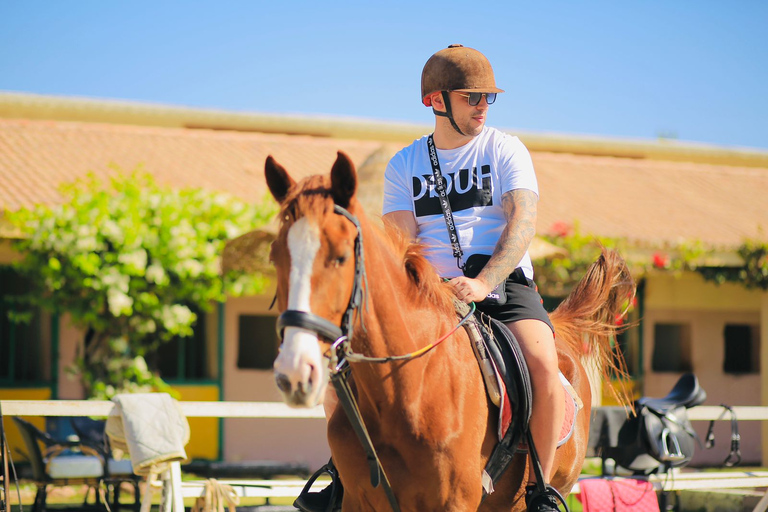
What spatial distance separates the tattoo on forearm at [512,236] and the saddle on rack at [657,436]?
3.51 metres

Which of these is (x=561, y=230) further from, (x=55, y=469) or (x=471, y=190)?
(x=471, y=190)

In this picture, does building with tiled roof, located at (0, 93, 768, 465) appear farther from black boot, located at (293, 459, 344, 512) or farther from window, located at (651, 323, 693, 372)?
black boot, located at (293, 459, 344, 512)

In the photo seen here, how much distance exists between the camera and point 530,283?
384 centimetres

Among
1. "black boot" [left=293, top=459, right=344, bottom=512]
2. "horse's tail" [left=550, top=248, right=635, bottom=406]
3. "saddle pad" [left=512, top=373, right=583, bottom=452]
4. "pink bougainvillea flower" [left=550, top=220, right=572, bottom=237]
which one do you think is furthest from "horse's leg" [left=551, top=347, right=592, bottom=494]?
"pink bougainvillea flower" [left=550, top=220, right=572, bottom=237]

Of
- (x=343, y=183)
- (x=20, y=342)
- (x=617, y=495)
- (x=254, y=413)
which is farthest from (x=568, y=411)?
(x=20, y=342)

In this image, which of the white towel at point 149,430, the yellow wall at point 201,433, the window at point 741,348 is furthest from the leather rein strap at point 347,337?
the window at point 741,348

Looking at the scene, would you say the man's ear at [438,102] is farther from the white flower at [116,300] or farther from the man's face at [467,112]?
the white flower at [116,300]

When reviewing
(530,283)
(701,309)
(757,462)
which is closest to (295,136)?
(701,309)

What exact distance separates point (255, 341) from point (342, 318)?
395 inches

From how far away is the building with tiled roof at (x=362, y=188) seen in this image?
12016 millimetres

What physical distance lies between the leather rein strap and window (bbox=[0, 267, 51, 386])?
9.55 m

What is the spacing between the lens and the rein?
2430 mm

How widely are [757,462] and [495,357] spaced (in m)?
12.4

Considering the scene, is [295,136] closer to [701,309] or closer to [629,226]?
[629,226]
